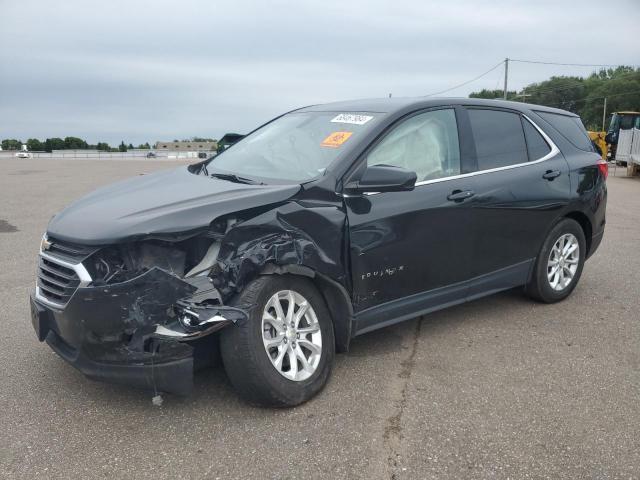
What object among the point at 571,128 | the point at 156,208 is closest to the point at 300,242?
the point at 156,208

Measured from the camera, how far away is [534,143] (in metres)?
4.90

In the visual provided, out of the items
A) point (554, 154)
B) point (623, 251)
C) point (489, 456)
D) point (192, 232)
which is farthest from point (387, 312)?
point (623, 251)

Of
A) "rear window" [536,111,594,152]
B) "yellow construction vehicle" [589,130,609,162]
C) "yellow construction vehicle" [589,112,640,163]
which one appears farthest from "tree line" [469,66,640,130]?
"rear window" [536,111,594,152]

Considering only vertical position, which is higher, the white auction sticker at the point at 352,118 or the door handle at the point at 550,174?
the white auction sticker at the point at 352,118

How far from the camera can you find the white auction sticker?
396cm

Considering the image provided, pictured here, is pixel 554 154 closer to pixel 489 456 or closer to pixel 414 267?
pixel 414 267

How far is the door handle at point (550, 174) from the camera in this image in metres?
4.80

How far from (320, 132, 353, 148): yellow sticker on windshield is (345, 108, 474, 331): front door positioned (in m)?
0.22

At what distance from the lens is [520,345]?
13.9 feet

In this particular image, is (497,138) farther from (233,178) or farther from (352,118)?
(233,178)

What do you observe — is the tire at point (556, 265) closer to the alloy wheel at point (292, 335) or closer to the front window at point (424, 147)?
the front window at point (424, 147)

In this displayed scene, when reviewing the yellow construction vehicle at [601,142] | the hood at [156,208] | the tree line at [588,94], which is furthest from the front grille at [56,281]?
the tree line at [588,94]

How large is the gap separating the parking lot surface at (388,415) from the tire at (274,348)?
0.13 meters

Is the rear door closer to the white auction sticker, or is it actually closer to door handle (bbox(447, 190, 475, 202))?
door handle (bbox(447, 190, 475, 202))
